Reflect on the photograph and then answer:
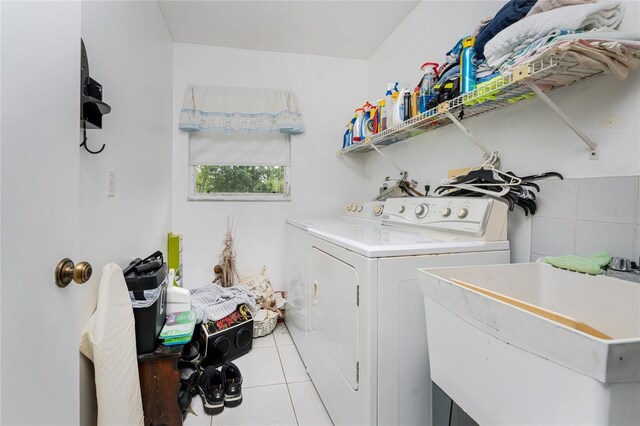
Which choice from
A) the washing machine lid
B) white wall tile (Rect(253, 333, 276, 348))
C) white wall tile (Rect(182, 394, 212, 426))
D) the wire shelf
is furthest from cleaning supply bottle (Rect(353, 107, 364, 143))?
white wall tile (Rect(182, 394, 212, 426))

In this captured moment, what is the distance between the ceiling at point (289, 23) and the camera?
7.55ft

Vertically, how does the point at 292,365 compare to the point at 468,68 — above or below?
below

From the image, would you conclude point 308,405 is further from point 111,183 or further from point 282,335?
point 111,183

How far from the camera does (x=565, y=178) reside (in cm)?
123

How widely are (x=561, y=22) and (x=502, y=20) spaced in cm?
30

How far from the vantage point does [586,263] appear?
99 cm

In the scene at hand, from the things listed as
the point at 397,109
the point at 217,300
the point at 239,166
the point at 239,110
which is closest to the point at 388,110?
the point at 397,109

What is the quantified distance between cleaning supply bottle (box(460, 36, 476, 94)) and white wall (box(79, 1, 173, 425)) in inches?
65.0

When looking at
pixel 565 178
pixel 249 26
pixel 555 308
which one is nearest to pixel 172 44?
pixel 249 26

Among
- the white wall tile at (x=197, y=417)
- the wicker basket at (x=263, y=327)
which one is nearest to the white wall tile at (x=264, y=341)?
the wicker basket at (x=263, y=327)

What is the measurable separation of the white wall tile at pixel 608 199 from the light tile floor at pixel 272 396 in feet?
5.18

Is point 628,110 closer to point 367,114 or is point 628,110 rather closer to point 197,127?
point 367,114

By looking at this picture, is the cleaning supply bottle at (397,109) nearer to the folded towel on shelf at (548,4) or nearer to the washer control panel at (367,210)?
the washer control panel at (367,210)

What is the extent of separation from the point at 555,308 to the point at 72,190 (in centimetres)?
157
